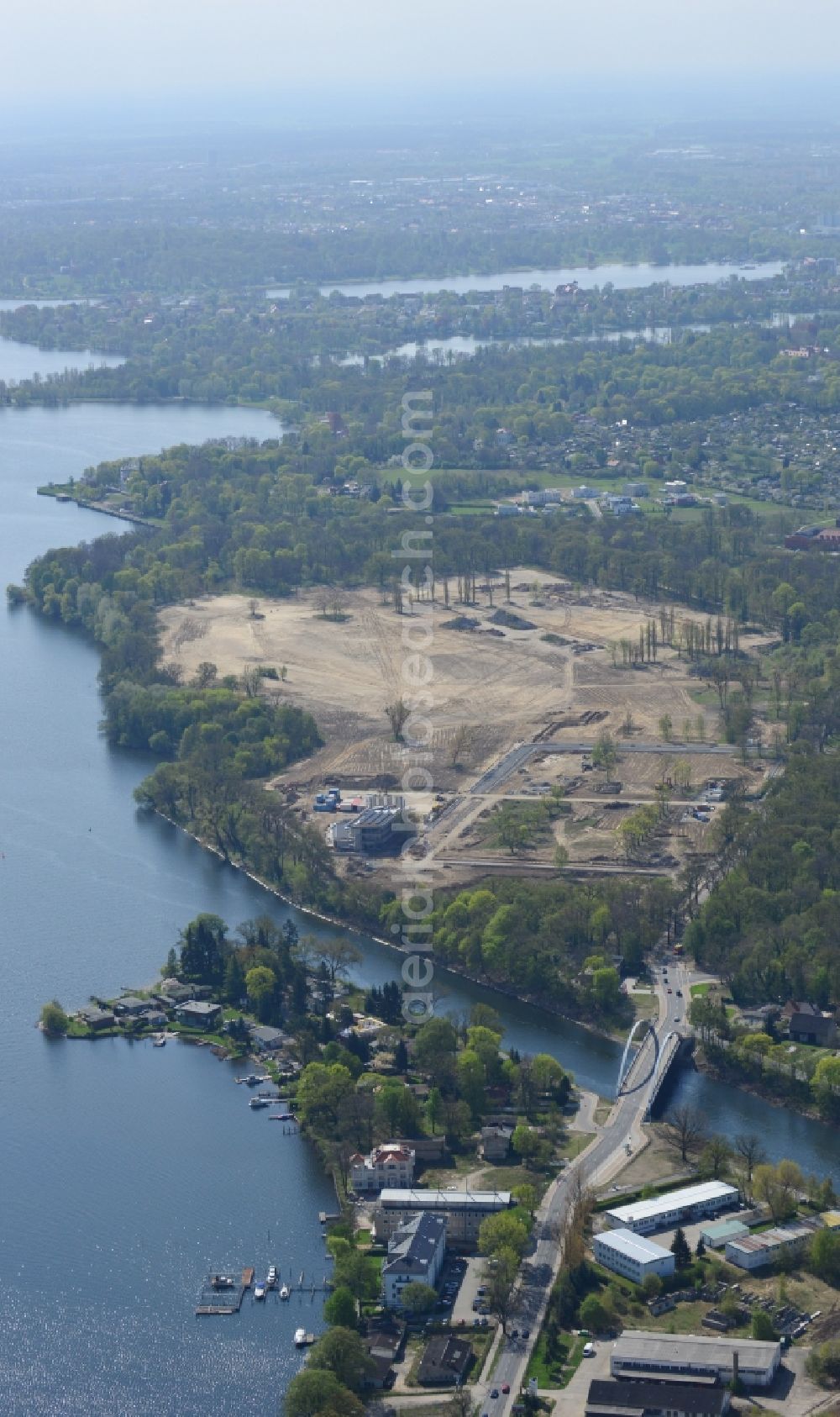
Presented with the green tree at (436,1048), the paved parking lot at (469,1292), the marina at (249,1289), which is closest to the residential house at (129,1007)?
the green tree at (436,1048)

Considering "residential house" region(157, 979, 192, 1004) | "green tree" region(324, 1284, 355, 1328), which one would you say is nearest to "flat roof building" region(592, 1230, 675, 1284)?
"green tree" region(324, 1284, 355, 1328)

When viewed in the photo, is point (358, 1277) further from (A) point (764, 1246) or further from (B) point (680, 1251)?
(A) point (764, 1246)

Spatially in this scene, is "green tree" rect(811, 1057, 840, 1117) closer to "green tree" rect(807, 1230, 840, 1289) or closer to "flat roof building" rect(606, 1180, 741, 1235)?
"flat roof building" rect(606, 1180, 741, 1235)

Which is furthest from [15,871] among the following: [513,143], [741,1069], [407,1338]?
[513,143]

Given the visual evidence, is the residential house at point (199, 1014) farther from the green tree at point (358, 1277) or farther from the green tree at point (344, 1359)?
the green tree at point (344, 1359)

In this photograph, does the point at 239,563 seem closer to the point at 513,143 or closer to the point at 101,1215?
the point at 101,1215

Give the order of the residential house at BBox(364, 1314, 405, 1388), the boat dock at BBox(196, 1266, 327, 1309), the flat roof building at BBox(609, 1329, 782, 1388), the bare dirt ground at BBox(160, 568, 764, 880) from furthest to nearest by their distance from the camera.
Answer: the bare dirt ground at BBox(160, 568, 764, 880)
the boat dock at BBox(196, 1266, 327, 1309)
the residential house at BBox(364, 1314, 405, 1388)
the flat roof building at BBox(609, 1329, 782, 1388)
